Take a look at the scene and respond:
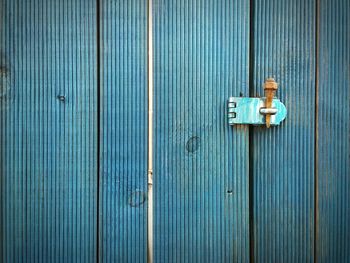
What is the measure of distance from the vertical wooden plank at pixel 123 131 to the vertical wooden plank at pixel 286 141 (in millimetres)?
382

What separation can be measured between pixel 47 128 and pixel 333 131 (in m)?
0.97

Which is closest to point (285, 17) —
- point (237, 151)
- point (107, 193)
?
point (237, 151)

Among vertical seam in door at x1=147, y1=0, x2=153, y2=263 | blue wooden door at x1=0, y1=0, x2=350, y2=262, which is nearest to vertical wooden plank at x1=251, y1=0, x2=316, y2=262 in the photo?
blue wooden door at x1=0, y1=0, x2=350, y2=262

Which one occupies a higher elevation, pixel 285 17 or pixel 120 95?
pixel 285 17

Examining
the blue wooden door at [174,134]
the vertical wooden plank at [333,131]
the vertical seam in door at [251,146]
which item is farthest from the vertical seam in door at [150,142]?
the vertical wooden plank at [333,131]

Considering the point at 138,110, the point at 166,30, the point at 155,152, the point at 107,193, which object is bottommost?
the point at 107,193

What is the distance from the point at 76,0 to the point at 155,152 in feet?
1.83

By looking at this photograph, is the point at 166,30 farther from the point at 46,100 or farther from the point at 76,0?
the point at 46,100

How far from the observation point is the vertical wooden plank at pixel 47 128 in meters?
1.06

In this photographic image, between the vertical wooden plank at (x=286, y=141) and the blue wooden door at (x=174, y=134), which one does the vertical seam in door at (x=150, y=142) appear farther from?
the vertical wooden plank at (x=286, y=141)

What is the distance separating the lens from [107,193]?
3.56 ft

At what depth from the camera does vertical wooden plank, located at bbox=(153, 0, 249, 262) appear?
1.09 meters

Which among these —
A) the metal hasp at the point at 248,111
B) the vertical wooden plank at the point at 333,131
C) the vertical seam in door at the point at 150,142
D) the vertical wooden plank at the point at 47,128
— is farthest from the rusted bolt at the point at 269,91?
the vertical wooden plank at the point at 47,128

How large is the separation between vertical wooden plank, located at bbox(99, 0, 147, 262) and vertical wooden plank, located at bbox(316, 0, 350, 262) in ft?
1.99
